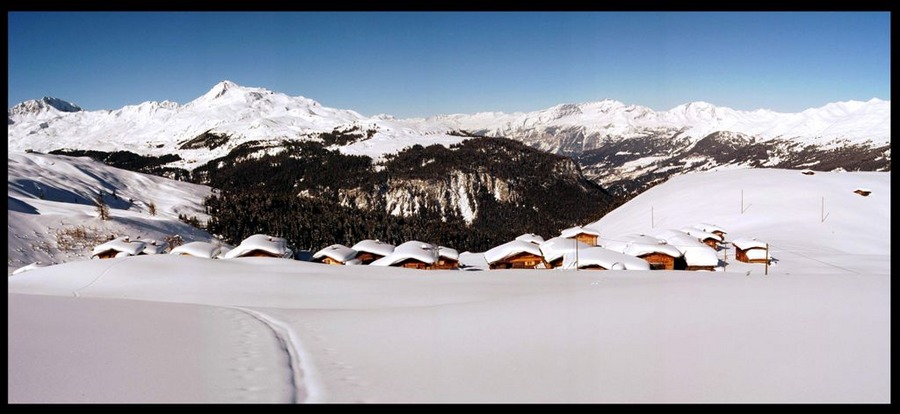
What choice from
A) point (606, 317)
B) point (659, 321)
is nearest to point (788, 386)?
point (659, 321)

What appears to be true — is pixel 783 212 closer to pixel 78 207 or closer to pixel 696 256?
pixel 696 256

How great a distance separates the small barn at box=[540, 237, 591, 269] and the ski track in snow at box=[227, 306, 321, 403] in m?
31.2

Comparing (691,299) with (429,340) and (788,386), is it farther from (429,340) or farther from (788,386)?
(429,340)

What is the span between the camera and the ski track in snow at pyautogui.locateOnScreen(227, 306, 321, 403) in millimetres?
6238

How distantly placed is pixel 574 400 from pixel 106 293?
21.7 meters

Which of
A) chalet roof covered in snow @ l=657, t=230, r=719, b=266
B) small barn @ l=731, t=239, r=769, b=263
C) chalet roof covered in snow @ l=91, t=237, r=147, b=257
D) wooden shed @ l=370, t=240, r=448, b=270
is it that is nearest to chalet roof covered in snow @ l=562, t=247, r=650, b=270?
chalet roof covered in snow @ l=657, t=230, r=719, b=266

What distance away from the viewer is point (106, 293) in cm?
2084

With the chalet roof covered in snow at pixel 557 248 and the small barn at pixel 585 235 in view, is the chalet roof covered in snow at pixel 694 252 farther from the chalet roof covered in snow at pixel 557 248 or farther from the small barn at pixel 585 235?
the small barn at pixel 585 235

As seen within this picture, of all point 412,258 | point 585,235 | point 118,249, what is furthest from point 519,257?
point 118,249

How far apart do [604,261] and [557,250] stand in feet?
20.8

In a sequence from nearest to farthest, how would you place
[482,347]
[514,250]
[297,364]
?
1. [297,364]
2. [482,347]
3. [514,250]

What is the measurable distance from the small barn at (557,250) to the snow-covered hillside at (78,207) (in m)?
41.7

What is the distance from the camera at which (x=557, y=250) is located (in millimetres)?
40906

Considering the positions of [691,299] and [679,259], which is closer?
[691,299]
